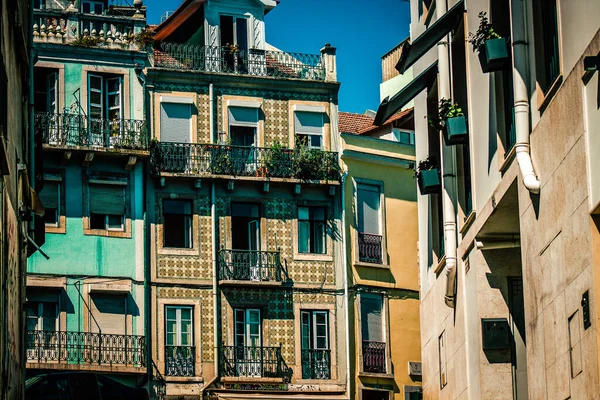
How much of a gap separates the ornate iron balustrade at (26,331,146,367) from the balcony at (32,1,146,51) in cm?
970

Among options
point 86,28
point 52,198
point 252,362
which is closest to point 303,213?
point 252,362

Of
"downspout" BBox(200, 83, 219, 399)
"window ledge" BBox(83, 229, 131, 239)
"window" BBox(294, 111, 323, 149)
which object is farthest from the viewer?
"window" BBox(294, 111, 323, 149)

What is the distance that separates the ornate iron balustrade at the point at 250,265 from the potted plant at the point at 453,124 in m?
23.7

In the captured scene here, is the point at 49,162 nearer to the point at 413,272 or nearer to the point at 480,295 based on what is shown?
the point at 413,272

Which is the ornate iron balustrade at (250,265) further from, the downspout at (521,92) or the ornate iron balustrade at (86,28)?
the downspout at (521,92)

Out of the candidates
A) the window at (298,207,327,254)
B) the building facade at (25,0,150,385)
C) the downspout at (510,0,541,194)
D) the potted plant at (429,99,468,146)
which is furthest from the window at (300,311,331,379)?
the downspout at (510,0,541,194)

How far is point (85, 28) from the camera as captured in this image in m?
51.1

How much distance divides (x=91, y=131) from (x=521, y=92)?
97.8 feet

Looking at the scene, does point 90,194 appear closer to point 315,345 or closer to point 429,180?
point 315,345

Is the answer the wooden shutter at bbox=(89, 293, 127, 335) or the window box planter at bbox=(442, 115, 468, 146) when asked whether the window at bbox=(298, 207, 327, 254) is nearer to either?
the wooden shutter at bbox=(89, 293, 127, 335)

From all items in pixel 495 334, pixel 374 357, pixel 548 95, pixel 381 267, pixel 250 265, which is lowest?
pixel 495 334

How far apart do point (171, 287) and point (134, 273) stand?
1.46 metres

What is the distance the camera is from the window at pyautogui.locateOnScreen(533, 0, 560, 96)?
21391mm

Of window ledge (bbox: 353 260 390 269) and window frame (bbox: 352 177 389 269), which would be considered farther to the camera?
window frame (bbox: 352 177 389 269)
